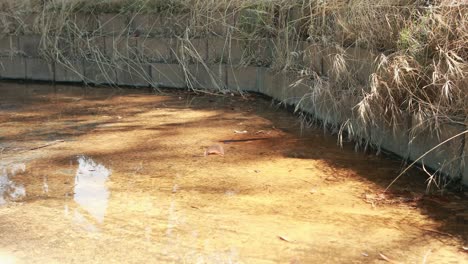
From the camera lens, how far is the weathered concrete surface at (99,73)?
5.12 m

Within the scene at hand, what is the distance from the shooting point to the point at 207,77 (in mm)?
4805

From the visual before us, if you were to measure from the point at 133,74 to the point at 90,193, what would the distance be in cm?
287

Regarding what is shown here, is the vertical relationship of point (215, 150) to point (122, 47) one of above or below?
below

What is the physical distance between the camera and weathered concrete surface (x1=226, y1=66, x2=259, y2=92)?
4629mm

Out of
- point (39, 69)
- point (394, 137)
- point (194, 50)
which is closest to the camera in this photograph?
point (394, 137)

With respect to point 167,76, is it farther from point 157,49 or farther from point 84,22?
point 84,22

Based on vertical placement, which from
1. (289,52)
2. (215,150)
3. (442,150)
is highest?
(289,52)

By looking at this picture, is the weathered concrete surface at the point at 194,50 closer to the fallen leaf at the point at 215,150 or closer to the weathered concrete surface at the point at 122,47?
the weathered concrete surface at the point at 122,47

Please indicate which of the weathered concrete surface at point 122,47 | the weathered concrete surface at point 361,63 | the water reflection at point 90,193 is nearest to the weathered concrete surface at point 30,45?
the weathered concrete surface at point 122,47

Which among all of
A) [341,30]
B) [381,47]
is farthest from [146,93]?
[381,47]

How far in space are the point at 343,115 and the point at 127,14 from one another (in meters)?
2.67

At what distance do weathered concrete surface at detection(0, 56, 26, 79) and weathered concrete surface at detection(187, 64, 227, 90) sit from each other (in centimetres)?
187

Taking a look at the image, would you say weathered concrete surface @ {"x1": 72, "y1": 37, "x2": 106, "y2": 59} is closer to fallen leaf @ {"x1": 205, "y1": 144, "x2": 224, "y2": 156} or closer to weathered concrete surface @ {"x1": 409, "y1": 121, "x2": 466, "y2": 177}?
fallen leaf @ {"x1": 205, "y1": 144, "x2": 224, "y2": 156}

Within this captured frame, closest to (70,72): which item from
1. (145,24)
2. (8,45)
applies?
(8,45)
